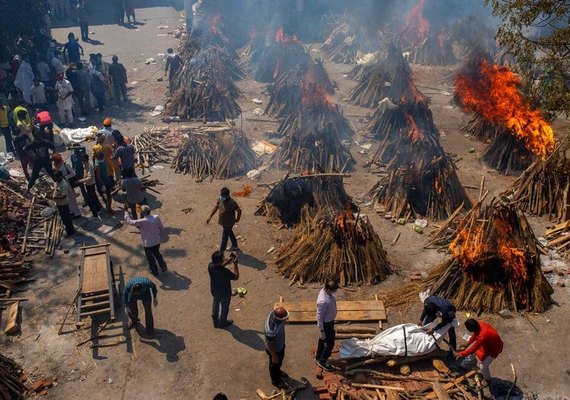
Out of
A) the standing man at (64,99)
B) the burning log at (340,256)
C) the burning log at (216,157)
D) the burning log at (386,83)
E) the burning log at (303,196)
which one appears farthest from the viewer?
the burning log at (386,83)

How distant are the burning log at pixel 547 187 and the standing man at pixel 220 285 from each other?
305 inches

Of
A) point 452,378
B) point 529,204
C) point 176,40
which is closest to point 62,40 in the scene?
point 176,40

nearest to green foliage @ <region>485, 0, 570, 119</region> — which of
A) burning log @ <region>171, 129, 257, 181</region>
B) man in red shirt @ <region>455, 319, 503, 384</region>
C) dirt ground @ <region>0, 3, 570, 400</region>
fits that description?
dirt ground @ <region>0, 3, 570, 400</region>

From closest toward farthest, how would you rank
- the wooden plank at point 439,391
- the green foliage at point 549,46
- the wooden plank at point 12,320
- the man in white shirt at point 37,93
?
the wooden plank at point 439,391 < the wooden plank at point 12,320 < the green foliage at point 549,46 < the man in white shirt at point 37,93

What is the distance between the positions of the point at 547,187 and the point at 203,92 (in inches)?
481

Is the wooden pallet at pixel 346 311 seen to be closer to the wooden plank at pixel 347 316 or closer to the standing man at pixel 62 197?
the wooden plank at pixel 347 316

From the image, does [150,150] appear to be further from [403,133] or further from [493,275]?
[493,275]

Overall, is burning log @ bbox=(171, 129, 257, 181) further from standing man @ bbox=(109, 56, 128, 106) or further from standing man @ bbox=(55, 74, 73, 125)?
→ standing man @ bbox=(109, 56, 128, 106)

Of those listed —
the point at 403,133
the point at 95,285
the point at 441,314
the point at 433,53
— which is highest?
the point at 433,53

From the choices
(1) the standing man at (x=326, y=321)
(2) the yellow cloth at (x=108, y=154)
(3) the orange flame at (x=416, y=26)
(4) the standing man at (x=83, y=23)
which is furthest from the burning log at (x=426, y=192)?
(4) the standing man at (x=83, y=23)

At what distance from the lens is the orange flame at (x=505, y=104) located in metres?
14.6

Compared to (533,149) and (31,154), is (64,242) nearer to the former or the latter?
(31,154)

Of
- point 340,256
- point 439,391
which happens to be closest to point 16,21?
point 340,256

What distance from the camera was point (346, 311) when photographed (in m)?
9.58
